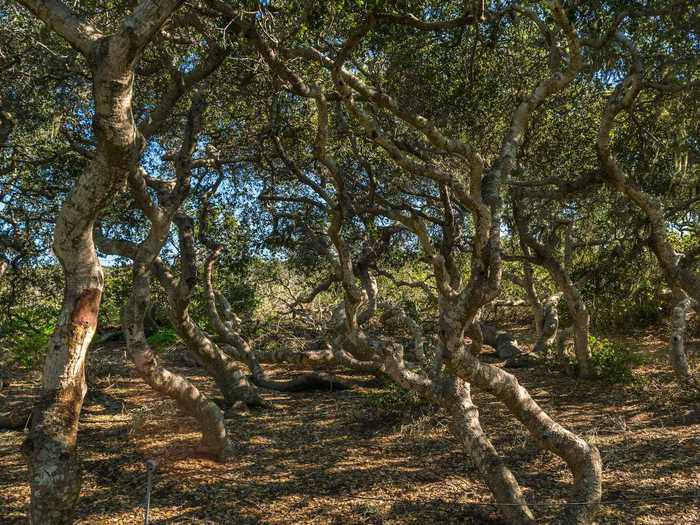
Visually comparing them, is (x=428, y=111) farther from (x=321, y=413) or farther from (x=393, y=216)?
(x=321, y=413)

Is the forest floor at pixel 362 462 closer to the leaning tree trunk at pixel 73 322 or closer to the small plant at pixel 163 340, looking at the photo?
the leaning tree trunk at pixel 73 322

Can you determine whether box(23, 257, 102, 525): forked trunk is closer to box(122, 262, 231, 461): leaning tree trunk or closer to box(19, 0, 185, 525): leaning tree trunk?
box(19, 0, 185, 525): leaning tree trunk

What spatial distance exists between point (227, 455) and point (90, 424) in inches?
112

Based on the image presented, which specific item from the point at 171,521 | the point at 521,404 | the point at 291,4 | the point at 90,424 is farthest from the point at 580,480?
the point at 90,424

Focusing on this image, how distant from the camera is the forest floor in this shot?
525 cm

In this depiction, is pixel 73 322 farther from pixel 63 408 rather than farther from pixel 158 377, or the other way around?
pixel 158 377

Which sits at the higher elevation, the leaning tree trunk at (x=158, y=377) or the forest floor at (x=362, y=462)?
the leaning tree trunk at (x=158, y=377)

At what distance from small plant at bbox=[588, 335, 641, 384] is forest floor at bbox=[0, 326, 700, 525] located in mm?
257

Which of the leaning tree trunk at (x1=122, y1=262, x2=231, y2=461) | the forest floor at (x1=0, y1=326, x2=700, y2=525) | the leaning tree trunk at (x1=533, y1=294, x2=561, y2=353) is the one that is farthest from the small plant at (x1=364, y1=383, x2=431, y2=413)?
the leaning tree trunk at (x1=533, y1=294, x2=561, y2=353)

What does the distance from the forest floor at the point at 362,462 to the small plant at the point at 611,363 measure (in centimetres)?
26

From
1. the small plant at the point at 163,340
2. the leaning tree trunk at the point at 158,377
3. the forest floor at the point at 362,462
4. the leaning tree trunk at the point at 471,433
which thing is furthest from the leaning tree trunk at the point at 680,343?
the small plant at the point at 163,340

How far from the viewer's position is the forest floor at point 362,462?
5250mm

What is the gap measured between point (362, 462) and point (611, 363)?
5798mm

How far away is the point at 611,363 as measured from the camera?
10156 millimetres
